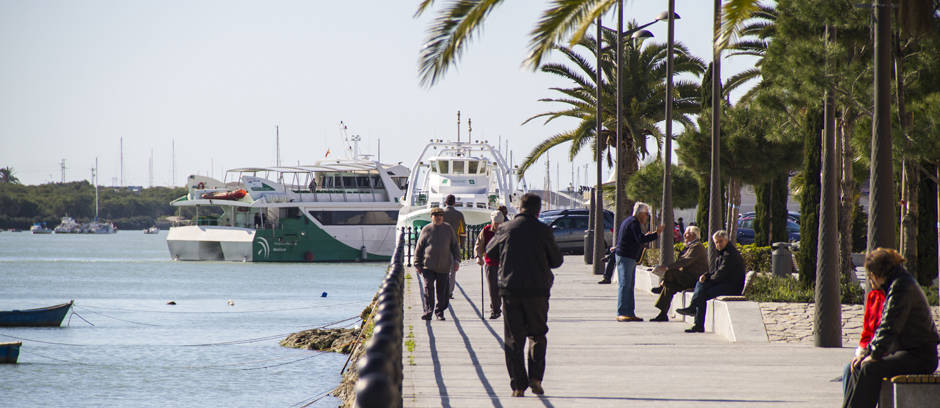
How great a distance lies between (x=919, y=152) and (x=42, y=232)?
16267 centimetres

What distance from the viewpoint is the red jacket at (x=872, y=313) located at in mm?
5488

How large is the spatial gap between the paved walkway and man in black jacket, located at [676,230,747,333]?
0.38m

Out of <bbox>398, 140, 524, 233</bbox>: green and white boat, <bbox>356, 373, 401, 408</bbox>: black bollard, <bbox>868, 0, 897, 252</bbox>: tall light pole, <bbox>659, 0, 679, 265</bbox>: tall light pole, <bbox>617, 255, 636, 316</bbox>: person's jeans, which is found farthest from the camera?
<bbox>398, 140, 524, 233</bbox>: green and white boat

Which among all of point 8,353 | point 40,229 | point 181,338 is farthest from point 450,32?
point 40,229

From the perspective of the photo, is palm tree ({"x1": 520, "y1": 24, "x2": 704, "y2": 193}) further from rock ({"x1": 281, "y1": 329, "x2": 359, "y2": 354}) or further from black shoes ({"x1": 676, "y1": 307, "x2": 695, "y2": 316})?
black shoes ({"x1": 676, "y1": 307, "x2": 695, "y2": 316})

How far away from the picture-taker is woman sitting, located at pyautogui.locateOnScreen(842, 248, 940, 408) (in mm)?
5238

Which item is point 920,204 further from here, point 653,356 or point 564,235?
point 564,235

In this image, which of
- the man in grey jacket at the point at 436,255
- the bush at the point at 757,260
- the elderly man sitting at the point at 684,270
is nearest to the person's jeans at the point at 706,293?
the elderly man sitting at the point at 684,270

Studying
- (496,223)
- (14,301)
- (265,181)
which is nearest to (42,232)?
(265,181)

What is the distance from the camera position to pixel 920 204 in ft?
48.1

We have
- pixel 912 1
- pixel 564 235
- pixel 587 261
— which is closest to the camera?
pixel 912 1

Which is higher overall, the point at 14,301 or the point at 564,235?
the point at 564,235

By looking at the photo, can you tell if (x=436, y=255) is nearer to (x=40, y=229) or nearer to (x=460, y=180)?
(x=460, y=180)

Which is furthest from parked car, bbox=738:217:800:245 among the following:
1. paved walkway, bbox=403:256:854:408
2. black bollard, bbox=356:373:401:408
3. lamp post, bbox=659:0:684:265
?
black bollard, bbox=356:373:401:408
